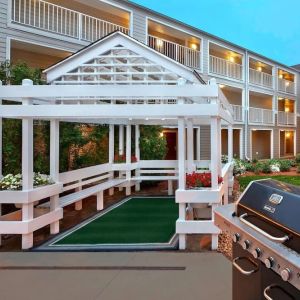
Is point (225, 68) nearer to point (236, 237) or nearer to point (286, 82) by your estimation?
point (286, 82)

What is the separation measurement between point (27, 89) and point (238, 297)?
453cm

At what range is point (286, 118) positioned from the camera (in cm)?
2583

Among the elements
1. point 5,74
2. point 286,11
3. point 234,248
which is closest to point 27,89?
point 5,74

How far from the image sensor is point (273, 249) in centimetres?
171

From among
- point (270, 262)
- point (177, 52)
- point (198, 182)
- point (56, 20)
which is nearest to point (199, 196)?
point (198, 182)

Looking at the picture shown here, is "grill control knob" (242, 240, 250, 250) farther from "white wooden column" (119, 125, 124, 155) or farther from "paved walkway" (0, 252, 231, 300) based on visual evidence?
"white wooden column" (119, 125, 124, 155)

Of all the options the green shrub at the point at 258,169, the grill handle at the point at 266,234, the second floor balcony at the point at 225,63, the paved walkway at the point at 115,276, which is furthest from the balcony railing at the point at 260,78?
the grill handle at the point at 266,234

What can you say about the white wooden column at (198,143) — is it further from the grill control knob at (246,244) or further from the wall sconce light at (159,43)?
the grill control knob at (246,244)

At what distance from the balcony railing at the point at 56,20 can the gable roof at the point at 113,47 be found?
19.2ft

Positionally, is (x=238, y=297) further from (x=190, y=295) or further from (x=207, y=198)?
(x=207, y=198)

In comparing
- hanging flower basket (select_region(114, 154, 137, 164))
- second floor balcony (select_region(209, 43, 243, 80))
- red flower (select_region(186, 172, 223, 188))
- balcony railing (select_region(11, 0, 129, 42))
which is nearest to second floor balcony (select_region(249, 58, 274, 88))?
second floor balcony (select_region(209, 43, 243, 80))

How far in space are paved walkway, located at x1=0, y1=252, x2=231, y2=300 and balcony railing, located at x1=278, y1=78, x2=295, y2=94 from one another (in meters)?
22.8

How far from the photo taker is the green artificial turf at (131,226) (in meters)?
5.83

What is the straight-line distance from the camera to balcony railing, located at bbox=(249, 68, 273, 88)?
882 inches
